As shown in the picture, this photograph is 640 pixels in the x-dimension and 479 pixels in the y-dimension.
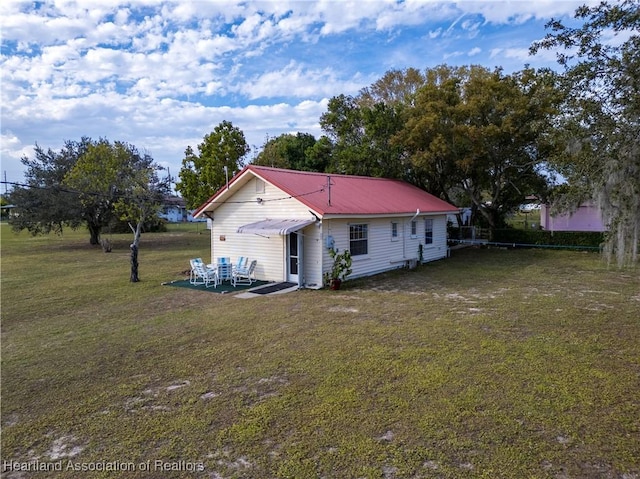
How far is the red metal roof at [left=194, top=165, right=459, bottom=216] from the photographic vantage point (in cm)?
1289

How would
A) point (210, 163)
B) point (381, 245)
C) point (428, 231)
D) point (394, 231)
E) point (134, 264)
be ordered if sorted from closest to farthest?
point (134, 264)
point (381, 245)
point (394, 231)
point (428, 231)
point (210, 163)

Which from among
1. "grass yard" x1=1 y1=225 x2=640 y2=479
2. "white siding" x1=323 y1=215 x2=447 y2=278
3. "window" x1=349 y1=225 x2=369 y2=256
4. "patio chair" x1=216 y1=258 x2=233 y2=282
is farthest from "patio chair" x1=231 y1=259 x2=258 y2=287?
"window" x1=349 y1=225 x2=369 y2=256

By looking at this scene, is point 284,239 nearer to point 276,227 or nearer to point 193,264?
point 276,227

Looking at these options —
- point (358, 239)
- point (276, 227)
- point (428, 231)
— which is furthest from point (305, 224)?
point (428, 231)

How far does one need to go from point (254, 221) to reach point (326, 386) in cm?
919

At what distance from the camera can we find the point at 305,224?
12.2 m

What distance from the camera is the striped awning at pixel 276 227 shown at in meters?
11.9

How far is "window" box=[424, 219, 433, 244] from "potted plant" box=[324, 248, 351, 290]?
20.1ft

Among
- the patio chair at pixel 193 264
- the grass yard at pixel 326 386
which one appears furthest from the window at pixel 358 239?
the patio chair at pixel 193 264

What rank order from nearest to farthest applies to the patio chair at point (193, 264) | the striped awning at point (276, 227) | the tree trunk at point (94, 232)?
the striped awning at point (276, 227) < the patio chair at point (193, 264) < the tree trunk at point (94, 232)

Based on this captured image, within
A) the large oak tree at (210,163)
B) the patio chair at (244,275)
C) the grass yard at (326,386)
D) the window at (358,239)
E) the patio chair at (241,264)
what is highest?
the large oak tree at (210,163)

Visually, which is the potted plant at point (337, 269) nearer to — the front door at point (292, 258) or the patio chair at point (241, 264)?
the front door at point (292, 258)

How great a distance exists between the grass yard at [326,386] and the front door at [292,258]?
2.21 m

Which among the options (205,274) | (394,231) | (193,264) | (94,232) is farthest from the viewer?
(94,232)
